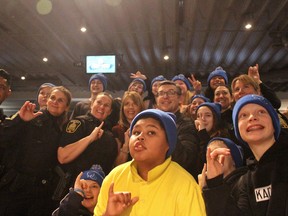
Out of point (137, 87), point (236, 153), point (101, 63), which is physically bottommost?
point (236, 153)

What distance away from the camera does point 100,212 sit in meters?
1.79

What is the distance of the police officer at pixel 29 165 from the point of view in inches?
110

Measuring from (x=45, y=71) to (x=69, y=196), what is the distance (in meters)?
8.18

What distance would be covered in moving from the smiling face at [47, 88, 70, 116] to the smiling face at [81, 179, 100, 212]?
98 centimetres

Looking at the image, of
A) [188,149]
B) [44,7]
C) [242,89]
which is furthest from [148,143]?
[44,7]

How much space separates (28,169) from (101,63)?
5323mm

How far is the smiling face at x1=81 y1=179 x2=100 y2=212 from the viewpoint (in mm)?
2561

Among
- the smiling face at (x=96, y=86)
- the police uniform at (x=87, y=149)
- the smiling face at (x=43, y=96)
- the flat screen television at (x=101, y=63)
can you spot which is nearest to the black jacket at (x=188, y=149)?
the police uniform at (x=87, y=149)

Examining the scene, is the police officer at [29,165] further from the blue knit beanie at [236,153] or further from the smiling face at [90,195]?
the blue knit beanie at [236,153]

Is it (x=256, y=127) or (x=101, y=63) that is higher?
(x=101, y=63)

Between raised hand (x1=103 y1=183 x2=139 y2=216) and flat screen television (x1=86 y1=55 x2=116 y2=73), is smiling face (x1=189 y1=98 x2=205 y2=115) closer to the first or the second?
raised hand (x1=103 y1=183 x2=139 y2=216)

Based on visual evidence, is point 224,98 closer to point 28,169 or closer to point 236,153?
point 236,153

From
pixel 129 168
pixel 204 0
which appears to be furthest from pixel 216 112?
pixel 204 0

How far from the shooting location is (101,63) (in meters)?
7.89
